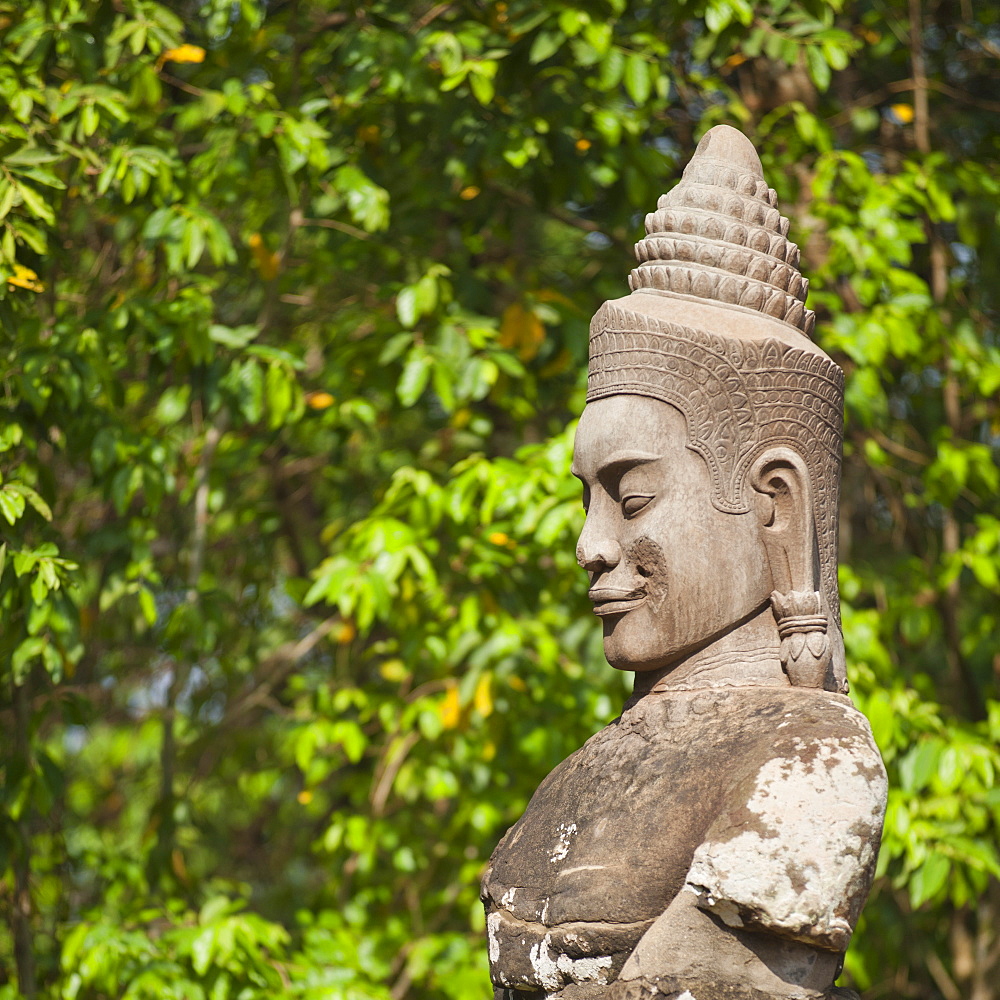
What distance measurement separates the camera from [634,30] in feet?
15.5

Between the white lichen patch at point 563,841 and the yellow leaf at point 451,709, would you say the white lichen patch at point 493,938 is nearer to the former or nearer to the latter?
the white lichen patch at point 563,841

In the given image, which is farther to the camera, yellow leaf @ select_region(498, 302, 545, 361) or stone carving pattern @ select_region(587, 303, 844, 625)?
yellow leaf @ select_region(498, 302, 545, 361)

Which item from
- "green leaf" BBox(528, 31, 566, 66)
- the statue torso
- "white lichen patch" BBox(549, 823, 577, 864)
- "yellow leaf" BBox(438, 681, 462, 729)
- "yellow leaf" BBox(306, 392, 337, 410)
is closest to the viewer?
the statue torso

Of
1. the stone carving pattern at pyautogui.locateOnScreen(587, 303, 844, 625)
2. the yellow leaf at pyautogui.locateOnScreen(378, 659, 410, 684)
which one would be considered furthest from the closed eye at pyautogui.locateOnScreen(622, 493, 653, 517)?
the yellow leaf at pyautogui.locateOnScreen(378, 659, 410, 684)

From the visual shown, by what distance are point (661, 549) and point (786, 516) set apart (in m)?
0.25

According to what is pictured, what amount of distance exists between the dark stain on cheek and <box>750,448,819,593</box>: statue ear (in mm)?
209

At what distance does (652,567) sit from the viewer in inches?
92.0

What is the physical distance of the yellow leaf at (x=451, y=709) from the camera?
14.9 ft

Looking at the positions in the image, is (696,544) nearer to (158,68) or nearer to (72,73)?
(158,68)

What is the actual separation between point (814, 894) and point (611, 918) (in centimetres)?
36

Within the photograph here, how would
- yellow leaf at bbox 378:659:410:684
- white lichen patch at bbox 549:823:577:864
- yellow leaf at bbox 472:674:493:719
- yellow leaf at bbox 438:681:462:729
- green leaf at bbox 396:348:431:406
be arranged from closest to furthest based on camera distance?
white lichen patch at bbox 549:823:577:864, green leaf at bbox 396:348:431:406, yellow leaf at bbox 472:674:493:719, yellow leaf at bbox 438:681:462:729, yellow leaf at bbox 378:659:410:684

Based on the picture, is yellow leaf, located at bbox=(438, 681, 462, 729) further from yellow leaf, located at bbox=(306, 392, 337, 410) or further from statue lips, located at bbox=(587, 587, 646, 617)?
statue lips, located at bbox=(587, 587, 646, 617)

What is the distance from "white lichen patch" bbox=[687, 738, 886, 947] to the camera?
1.93 metres

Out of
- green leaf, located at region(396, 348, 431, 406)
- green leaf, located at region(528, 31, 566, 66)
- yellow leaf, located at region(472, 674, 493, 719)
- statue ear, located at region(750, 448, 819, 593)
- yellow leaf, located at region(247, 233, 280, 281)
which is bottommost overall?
yellow leaf, located at region(472, 674, 493, 719)
